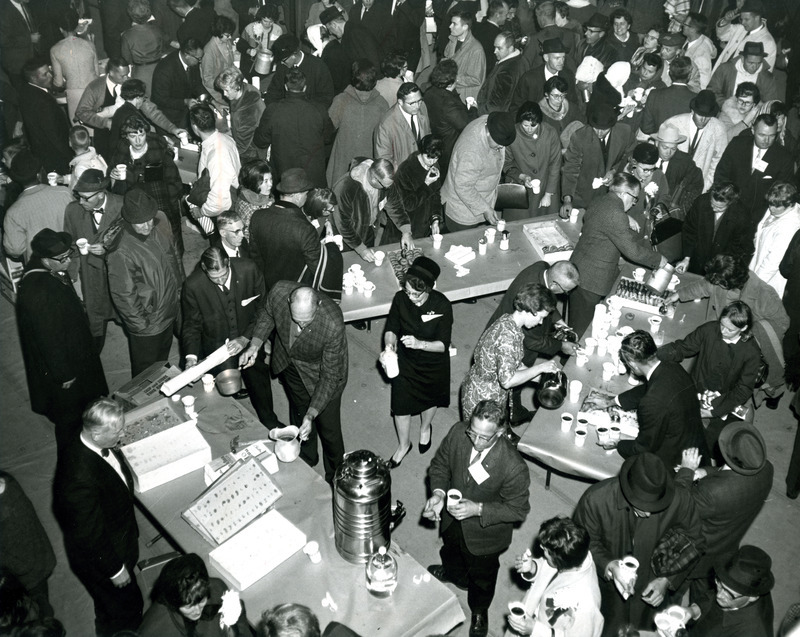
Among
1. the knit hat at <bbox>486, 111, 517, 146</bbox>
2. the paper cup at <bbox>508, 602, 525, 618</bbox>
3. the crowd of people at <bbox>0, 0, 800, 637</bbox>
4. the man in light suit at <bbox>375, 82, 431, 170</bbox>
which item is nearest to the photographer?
the paper cup at <bbox>508, 602, 525, 618</bbox>

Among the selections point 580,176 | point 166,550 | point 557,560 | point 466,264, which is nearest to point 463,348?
point 466,264

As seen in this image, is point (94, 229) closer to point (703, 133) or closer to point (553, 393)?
point (553, 393)

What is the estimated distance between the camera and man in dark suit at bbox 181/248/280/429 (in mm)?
5504

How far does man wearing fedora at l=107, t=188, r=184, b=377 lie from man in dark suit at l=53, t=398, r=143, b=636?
5.70ft

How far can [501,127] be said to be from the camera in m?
6.92

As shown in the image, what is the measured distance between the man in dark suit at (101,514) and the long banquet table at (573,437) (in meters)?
2.56

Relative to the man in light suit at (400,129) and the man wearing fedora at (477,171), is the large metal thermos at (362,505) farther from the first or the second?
the man in light suit at (400,129)

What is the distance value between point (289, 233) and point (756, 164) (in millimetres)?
4799

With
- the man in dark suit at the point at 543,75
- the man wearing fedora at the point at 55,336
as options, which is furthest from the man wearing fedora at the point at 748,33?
the man wearing fedora at the point at 55,336

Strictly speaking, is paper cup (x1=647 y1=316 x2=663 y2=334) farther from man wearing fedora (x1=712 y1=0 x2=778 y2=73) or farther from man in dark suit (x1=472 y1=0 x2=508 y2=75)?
man in dark suit (x1=472 y1=0 x2=508 y2=75)

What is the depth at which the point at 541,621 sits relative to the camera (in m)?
3.68

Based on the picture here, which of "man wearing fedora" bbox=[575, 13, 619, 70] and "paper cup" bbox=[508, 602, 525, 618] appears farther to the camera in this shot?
"man wearing fedora" bbox=[575, 13, 619, 70]

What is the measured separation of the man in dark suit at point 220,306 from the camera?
550cm

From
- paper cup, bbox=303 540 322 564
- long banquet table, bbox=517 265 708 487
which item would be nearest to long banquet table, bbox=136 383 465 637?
paper cup, bbox=303 540 322 564
